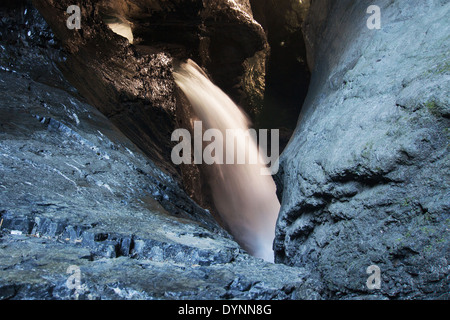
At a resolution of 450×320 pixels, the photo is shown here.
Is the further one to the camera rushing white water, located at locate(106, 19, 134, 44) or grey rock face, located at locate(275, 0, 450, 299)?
rushing white water, located at locate(106, 19, 134, 44)

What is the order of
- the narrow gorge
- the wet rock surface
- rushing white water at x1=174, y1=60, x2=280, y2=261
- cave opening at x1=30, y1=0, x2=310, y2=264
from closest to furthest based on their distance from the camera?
the wet rock surface, the narrow gorge, cave opening at x1=30, y1=0, x2=310, y2=264, rushing white water at x1=174, y1=60, x2=280, y2=261

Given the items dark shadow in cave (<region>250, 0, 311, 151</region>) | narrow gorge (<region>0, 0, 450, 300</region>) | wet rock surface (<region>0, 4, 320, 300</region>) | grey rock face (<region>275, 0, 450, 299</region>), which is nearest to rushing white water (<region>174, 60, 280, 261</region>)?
narrow gorge (<region>0, 0, 450, 300</region>)

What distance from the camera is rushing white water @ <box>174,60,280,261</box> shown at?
8039 mm

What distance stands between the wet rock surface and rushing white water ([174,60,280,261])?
12.7 feet

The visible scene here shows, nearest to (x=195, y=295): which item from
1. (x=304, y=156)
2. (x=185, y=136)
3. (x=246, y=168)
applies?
(x=304, y=156)

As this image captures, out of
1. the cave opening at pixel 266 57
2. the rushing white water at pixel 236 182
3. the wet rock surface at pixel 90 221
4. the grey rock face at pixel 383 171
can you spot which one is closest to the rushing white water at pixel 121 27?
the cave opening at pixel 266 57

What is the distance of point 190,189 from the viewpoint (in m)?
6.37

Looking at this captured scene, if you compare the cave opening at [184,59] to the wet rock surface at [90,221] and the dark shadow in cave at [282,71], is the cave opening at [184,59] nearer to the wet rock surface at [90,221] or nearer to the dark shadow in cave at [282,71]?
the dark shadow in cave at [282,71]

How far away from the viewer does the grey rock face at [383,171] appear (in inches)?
68.8

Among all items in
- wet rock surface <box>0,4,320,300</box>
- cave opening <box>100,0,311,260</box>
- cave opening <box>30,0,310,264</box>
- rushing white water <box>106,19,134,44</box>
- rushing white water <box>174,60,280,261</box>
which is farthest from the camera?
rushing white water <box>106,19,134,44</box>

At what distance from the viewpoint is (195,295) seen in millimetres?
1489

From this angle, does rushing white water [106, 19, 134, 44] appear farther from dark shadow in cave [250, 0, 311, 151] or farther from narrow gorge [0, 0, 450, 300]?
dark shadow in cave [250, 0, 311, 151]
